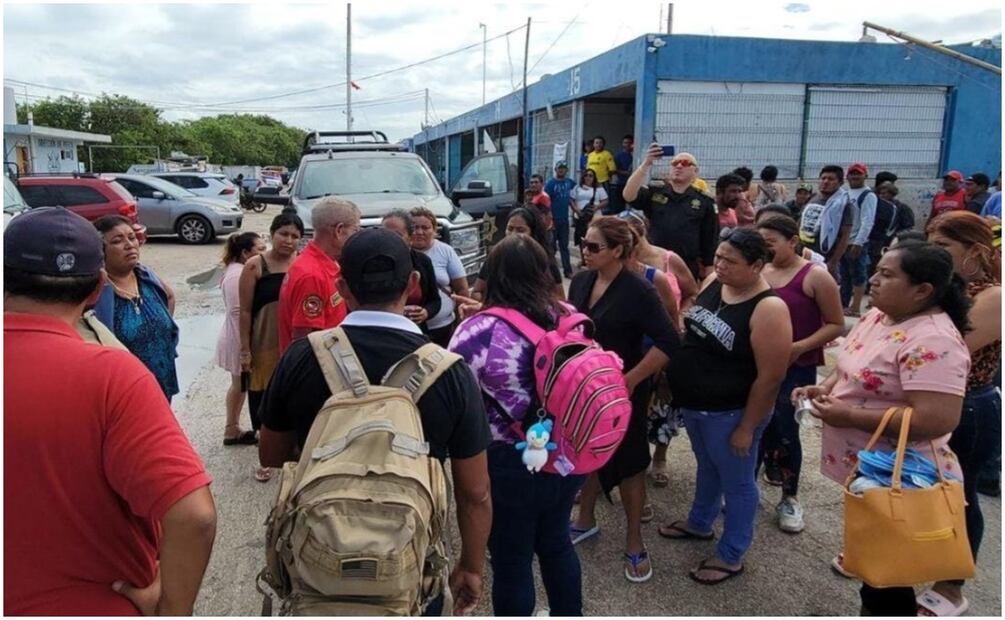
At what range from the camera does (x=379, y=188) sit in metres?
6.97

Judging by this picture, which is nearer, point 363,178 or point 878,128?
point 363,178

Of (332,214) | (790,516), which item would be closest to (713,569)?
(790,516)

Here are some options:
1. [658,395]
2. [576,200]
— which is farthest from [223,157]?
[658,395]

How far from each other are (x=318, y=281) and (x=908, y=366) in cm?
252

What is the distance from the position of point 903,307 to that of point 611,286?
114 centimetres

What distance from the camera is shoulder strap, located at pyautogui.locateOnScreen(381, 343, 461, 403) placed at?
65.2 inches

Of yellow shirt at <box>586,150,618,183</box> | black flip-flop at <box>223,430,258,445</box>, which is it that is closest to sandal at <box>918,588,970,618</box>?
black flip-flop at <box>223,430,258,445</box>

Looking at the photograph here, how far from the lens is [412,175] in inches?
288

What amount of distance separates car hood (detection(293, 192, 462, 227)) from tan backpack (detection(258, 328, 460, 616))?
14.9ft

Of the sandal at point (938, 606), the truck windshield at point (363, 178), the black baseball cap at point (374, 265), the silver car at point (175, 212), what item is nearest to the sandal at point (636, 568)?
the sandal at point (938, 606)

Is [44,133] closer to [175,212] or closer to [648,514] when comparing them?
[175,212]

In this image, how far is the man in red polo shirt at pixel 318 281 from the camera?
3.31 m

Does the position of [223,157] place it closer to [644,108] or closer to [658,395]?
[644,108]

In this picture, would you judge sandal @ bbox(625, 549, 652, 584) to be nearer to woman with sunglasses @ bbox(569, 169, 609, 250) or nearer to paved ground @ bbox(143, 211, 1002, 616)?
paved ground @ bbox(143, 211, 1002, 616)
